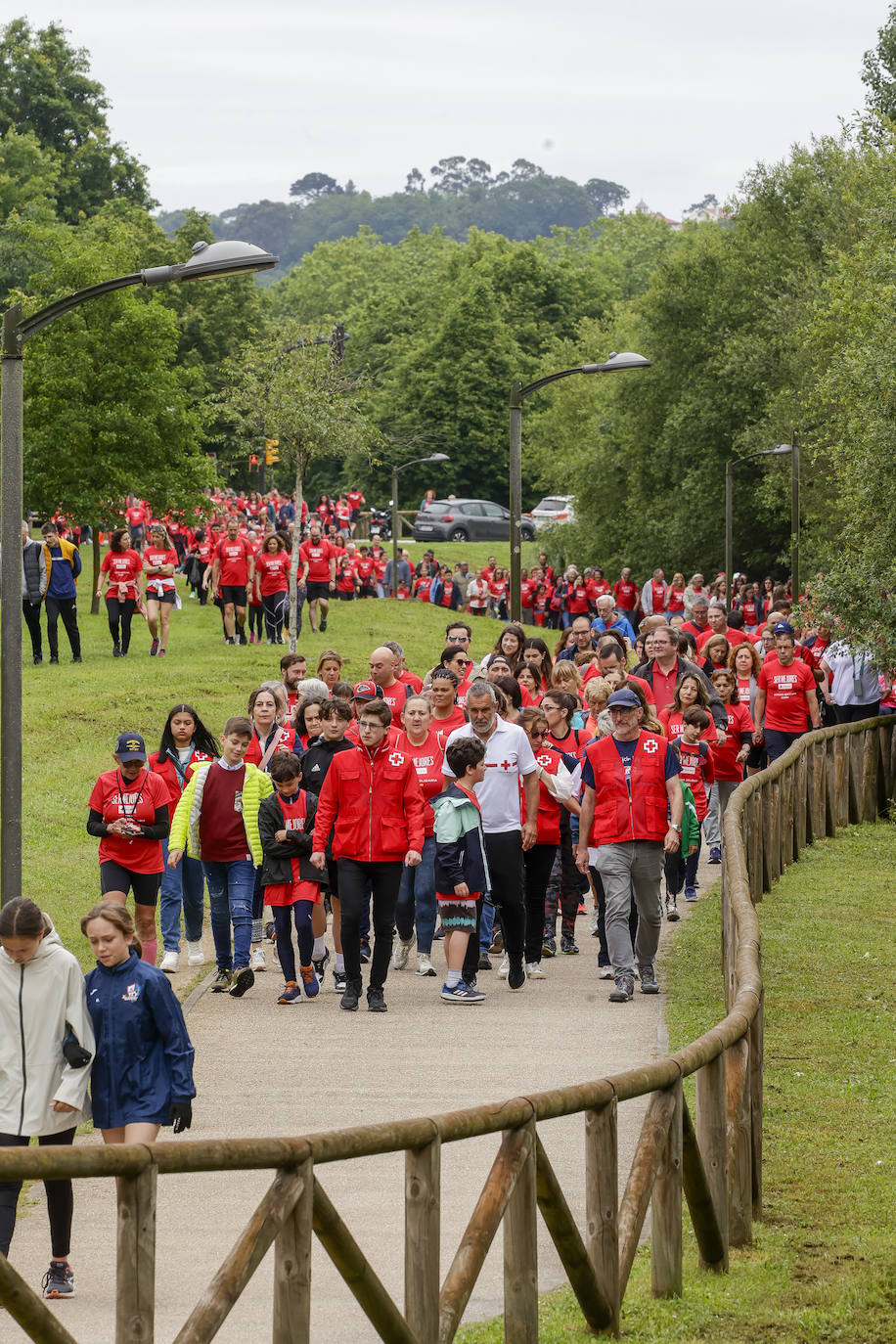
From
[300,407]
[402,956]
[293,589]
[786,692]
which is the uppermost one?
[300,407]

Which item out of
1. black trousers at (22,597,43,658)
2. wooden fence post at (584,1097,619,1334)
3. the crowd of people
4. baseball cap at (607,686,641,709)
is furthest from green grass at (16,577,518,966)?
wooden fence post at (584,1097,619,1334)

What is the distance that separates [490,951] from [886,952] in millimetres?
3020

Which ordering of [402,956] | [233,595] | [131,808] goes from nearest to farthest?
1. [131,808]
2. [402,956]
3. [233,595]

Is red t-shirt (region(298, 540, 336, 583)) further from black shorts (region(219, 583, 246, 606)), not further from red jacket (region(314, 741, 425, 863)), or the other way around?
red jacket (region(314, 741, 425, 863))

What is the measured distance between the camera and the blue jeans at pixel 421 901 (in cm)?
1325

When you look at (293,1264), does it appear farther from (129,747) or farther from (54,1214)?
(129,747)

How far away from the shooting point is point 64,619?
26.3 meters

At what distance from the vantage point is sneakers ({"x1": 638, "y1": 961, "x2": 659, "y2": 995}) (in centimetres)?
1265

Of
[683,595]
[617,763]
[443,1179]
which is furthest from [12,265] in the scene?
[443,1179]

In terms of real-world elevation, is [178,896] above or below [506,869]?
below

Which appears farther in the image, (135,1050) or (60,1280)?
(135,1050)

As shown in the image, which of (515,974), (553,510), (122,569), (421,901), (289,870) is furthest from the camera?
(553,510)

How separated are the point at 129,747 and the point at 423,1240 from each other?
6930mm

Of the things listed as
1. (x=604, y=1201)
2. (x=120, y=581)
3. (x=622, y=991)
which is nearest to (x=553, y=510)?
(x=120, y=581)
